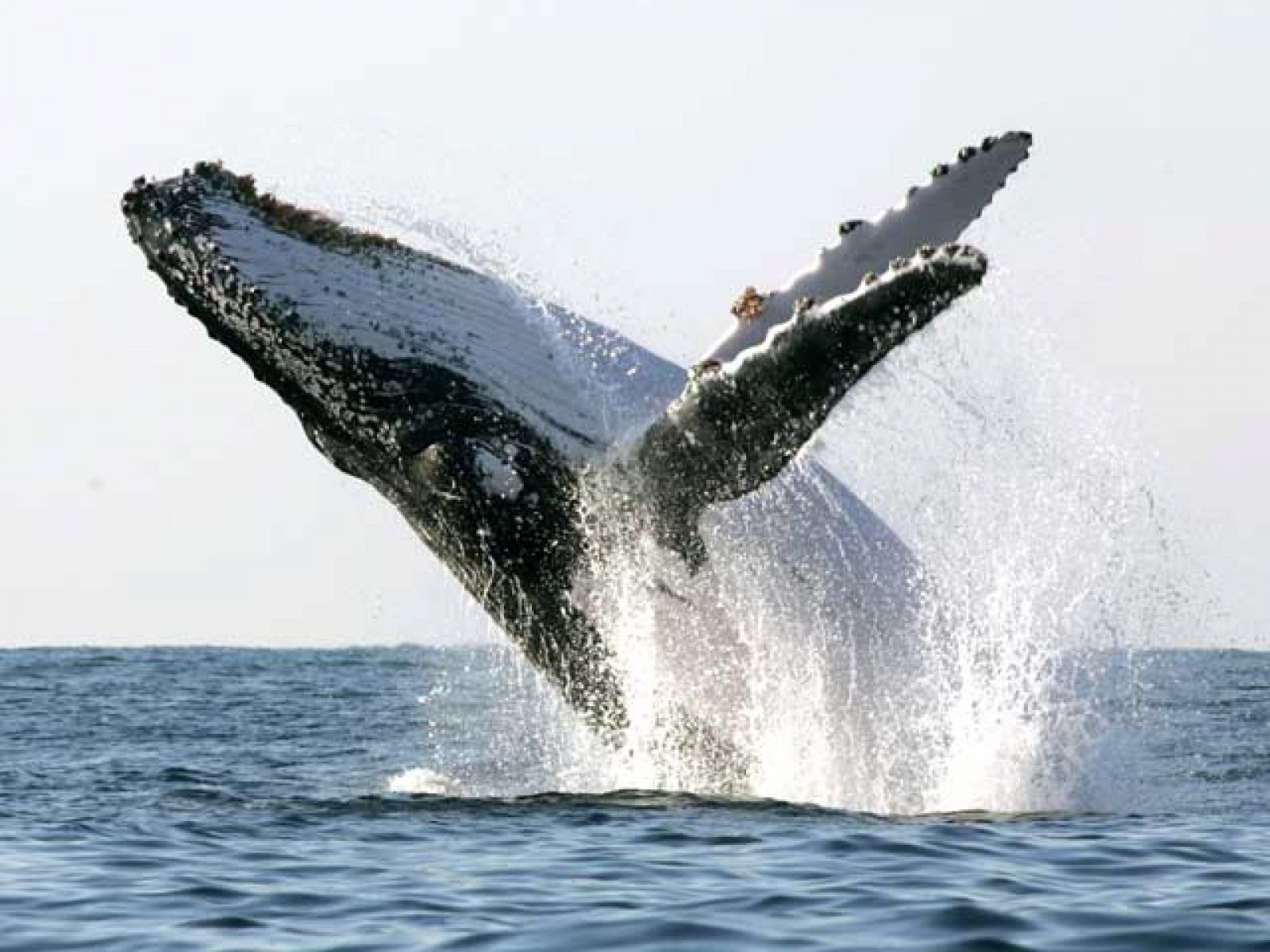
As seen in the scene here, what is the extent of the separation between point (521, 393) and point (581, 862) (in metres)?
2.71

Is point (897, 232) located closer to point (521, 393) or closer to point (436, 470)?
Answer: point (521, 393)

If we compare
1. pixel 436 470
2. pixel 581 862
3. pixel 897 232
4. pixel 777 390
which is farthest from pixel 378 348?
pixel 581 862

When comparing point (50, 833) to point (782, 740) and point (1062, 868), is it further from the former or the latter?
point (1062, 868)

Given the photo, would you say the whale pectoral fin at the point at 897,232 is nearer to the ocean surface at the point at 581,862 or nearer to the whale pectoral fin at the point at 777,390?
the whale pectoral fin at the point at 777,390

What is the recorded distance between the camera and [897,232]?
1159 centimetres

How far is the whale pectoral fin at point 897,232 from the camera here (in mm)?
11438

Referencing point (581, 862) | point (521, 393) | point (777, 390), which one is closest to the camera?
point (581, 862)

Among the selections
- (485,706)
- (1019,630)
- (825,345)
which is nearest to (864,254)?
(825,345)

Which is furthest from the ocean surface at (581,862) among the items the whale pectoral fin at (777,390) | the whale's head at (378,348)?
the whale pectoral fin at (777,390)

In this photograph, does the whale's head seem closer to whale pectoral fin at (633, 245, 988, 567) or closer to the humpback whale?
the humpback whale

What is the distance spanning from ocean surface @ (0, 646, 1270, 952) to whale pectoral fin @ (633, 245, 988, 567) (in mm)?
1686

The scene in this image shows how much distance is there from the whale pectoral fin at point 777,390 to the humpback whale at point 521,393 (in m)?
0.01

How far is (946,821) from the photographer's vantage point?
11930 mm

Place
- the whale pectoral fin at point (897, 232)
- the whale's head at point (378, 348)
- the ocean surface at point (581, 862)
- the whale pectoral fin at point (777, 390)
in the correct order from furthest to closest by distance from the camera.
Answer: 1. the whale's head at point (378, 348)
2. the whale pectoral fin at point (897, 232)
3. the whale pectoral fin at point (777, 390)
4. the ocean surface at point (581, 862)
